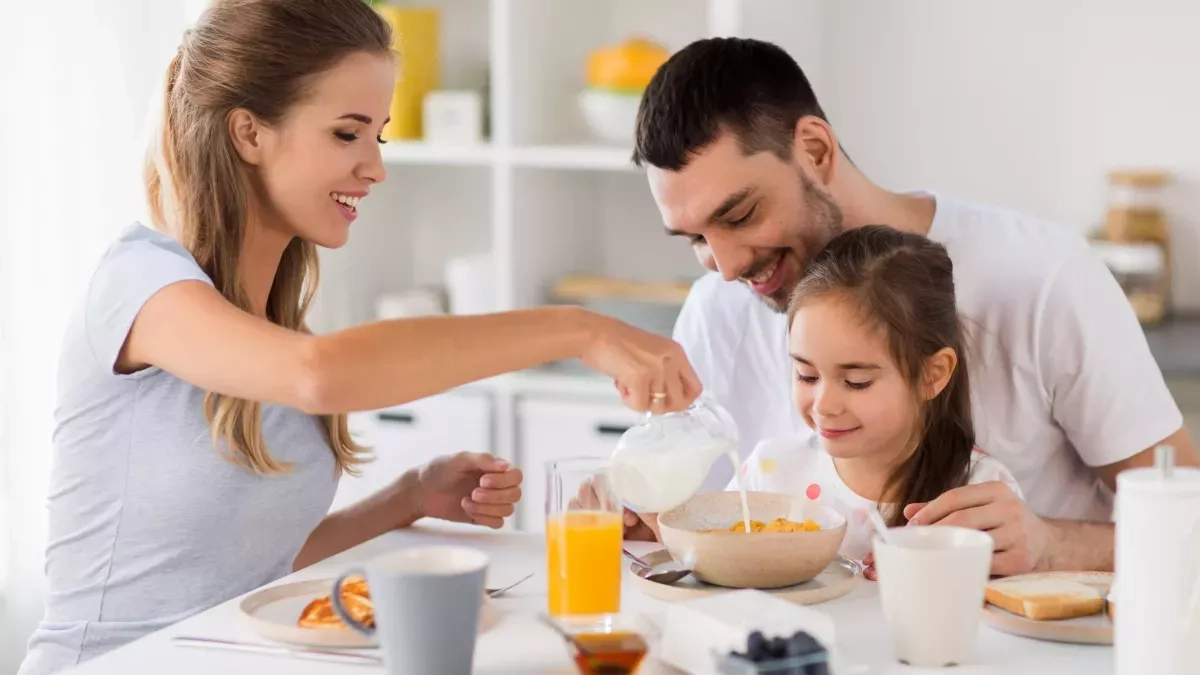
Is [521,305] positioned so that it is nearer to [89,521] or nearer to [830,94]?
[830,94]

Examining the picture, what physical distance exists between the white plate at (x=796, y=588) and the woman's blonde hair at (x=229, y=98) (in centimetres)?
53

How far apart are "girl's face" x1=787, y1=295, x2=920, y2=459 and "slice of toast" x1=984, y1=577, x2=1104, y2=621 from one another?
0.40 metres

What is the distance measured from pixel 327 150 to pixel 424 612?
0.81 m

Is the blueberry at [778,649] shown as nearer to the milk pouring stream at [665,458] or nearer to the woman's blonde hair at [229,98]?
the milk pouring stream at [665,458]

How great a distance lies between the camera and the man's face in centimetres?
190

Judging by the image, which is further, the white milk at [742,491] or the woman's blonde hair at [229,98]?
the woman's blonde hair at [229,98]

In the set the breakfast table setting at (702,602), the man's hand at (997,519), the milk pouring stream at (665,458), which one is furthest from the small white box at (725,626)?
the man's hand at (997,519)

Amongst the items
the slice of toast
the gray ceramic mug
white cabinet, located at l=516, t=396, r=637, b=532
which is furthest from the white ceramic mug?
white cabinet, located at l=516, t=396, r=637, b=532

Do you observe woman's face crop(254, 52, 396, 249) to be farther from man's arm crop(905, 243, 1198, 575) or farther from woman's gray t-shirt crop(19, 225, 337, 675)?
man's arm crop(905, 243, 1198, 575)

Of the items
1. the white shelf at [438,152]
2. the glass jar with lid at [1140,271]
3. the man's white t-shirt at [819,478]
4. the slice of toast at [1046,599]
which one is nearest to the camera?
the slice of toast at [1046,599]

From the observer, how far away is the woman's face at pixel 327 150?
69.6 inches

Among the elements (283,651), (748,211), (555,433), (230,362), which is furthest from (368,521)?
(555,433)

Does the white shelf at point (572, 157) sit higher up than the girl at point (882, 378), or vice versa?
the white shelf at point (572, 157)

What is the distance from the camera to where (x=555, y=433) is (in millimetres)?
3180
